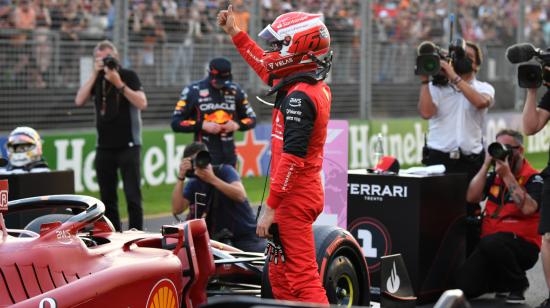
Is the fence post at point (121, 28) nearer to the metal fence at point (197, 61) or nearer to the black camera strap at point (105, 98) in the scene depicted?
the metal fence at point (197, 61)

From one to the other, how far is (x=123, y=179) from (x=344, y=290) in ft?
14.2

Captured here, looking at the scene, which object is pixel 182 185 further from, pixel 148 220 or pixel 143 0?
pixel 143 0

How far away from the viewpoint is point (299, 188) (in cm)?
539

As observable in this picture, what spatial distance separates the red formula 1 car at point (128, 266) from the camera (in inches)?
179

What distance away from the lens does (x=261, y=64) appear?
5805 mm

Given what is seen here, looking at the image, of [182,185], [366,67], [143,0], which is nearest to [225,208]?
[182,185]

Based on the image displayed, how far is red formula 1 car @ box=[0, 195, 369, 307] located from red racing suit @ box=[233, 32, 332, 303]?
20 centimetres

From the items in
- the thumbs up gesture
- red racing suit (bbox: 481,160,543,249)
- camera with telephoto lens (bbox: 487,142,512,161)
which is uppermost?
the thumbs up gesture

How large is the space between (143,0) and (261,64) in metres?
8.20

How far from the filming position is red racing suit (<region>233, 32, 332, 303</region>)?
5266 millimetres

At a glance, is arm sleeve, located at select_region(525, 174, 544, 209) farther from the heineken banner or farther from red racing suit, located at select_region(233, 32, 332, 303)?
the heineken banner

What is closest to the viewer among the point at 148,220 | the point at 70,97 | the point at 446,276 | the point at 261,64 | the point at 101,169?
the point at 261,64

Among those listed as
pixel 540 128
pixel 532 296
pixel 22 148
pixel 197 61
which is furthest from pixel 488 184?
pixel 197 61

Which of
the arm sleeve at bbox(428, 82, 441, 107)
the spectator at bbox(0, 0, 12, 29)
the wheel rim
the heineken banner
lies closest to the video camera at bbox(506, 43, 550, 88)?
the arm sleeve at bbox(428, 82, 441, 107)
